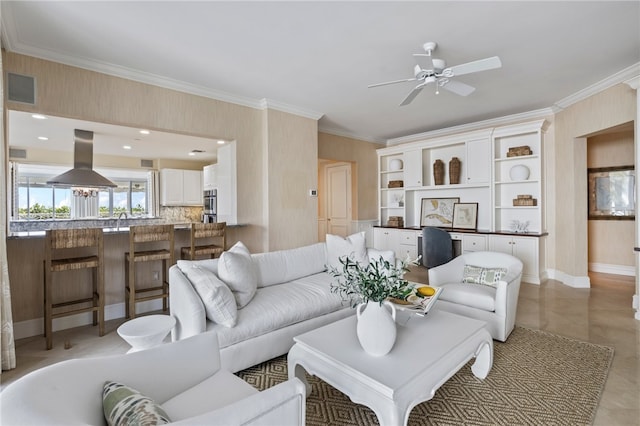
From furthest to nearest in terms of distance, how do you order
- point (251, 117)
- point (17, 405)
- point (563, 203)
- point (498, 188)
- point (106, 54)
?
point (498, 188)
point (563, 203)
point (251, 117)
point (106, 54)
point (17, 405)

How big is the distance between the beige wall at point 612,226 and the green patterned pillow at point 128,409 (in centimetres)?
708

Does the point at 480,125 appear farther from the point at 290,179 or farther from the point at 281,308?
the point at 281,308

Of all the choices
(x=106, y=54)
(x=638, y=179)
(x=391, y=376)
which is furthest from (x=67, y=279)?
(x=638, y=179)

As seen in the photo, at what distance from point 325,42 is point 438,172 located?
388 centimetres

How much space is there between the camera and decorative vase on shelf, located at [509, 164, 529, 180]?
507 cm

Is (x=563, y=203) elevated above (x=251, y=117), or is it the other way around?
(x=251, y=117)

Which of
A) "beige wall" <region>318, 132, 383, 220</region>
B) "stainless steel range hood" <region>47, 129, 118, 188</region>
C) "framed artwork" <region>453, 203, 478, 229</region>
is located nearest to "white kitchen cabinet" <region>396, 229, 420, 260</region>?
"framed artwork" <region>453, 203, 478, 229</region>

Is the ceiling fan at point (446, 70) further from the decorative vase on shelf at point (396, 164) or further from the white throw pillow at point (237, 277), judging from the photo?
the decorative vase on shelf at point (396, 164)

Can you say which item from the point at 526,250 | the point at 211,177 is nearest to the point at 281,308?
the point at 526,250

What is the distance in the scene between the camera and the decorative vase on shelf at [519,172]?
5074 mm

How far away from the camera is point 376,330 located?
5.64ft

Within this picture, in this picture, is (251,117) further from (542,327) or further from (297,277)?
(542,327)

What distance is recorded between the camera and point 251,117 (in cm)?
453

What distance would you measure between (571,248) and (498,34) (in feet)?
11.8
